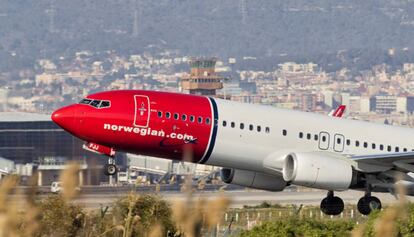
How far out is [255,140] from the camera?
3812cm

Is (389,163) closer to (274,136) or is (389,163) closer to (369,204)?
(369,204)

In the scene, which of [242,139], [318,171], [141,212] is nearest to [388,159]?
[318,171]

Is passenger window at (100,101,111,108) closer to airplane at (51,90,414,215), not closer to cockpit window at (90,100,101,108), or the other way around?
airplane at (51,90,414,215)

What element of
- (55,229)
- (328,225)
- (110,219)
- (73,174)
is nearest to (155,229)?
(73,174)

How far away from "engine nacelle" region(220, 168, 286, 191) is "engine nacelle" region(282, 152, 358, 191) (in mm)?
1629

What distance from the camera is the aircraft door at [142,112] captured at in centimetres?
3725

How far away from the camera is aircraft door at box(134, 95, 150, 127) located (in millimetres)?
37250

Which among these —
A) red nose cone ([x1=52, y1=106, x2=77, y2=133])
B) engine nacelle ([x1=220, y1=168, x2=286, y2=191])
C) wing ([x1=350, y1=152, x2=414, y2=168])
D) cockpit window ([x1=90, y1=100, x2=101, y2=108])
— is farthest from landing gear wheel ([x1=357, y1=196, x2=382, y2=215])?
red nose cone ([x1=52, y1=106, x2=77, y2=133])

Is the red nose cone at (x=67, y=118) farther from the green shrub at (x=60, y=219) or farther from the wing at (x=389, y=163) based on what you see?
the green shrub at (x=60, y=219)

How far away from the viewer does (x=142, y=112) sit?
37312mm

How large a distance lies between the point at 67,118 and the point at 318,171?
674 cm

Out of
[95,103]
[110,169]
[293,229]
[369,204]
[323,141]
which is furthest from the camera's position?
[369,204]

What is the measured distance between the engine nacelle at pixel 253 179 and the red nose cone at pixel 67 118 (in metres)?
4.57

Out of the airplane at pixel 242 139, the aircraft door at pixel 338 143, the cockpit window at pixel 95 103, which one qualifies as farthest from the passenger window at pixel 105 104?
the aircraft door at pixel 338 143
